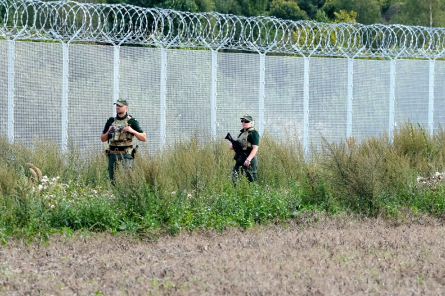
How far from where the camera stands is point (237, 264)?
16.9ft

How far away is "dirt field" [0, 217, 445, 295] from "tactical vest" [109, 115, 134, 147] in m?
2.08

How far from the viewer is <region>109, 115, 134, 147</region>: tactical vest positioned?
8203mm

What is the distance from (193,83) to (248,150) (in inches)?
124

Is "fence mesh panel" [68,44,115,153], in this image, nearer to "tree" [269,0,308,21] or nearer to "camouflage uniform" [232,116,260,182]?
"camouflage uniform" [232,116,260,182]

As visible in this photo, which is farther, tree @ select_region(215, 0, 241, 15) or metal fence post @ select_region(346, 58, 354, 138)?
tree @ select_region(215, 0, 241, 15)

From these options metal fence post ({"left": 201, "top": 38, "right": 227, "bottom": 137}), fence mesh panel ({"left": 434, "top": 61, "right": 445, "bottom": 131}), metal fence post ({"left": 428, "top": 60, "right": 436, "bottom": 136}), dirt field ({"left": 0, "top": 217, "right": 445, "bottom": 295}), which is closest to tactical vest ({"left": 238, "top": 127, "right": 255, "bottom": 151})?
dirt field ({"left": 0, "top": 217, "right": 445, "bottom": 295})

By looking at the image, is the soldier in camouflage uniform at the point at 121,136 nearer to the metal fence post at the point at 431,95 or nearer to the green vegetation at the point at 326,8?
the metal fence post at the point at 431,95

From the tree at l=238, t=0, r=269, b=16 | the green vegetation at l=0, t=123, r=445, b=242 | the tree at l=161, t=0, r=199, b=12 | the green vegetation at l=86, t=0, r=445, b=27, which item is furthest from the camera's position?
the tree at l=238, t=0, r=269, b=16

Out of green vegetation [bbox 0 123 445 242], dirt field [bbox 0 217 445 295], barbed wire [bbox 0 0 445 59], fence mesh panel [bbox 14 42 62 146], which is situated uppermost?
barbed wire [bbox 0 0 445 59]


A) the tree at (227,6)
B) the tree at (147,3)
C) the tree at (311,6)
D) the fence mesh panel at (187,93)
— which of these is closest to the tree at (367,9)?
the tree at (311,6)

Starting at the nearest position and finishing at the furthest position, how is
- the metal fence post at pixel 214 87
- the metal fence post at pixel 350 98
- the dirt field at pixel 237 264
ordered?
the dirt field at pixel 237 264, the metal fence post at pixel 214 87, the metal fence post at pixel 350 98

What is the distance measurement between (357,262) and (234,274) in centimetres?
116

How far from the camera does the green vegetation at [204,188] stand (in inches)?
259

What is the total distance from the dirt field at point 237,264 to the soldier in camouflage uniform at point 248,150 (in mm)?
1898
